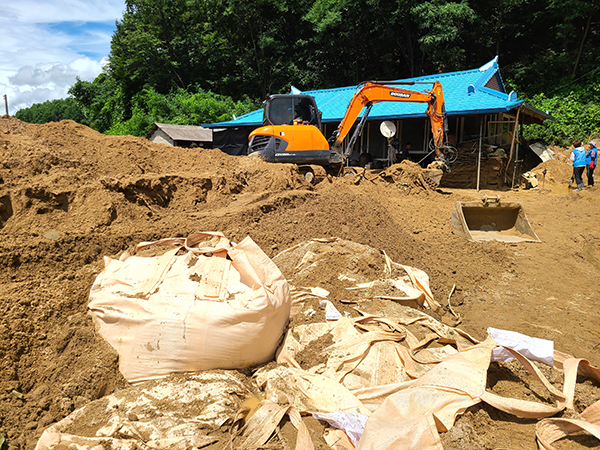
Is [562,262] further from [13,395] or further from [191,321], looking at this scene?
[13,395]

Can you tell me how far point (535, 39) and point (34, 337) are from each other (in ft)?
90.1

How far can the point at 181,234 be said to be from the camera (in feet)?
16.3

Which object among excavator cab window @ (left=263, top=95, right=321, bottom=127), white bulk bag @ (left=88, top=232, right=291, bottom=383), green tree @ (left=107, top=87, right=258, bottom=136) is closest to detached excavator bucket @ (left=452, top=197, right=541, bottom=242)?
excavator cab window @ (left=263, top=95, right=321, bottom=127)

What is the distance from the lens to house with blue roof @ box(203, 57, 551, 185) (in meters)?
13.1

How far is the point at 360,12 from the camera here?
2316 centimetres

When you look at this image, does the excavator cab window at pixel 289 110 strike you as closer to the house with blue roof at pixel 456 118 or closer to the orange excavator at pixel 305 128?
the orange excavator at pixel 305 128

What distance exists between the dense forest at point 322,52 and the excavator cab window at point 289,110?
12.4 m

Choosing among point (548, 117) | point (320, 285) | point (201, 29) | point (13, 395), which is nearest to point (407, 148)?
point (548, 117)

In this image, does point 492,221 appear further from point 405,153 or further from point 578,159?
point 405,153

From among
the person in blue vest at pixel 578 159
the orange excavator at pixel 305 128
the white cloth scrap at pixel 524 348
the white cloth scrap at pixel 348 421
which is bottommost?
the white cloth scrap at pixel 348 421

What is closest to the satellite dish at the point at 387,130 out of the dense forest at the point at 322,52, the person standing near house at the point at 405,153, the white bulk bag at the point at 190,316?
the person standing near house at the point at 405,153

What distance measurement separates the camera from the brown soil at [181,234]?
8.21ft

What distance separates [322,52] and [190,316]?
26.3 m

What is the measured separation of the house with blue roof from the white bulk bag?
11.5 metres
